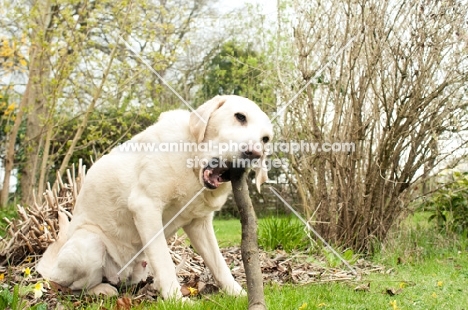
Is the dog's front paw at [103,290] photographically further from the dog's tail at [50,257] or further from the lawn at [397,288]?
the dog's tail at [50,257]

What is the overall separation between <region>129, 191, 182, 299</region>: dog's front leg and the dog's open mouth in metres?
0.40

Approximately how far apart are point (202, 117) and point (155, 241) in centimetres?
90

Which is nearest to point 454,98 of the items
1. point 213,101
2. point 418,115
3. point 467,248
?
point 418,115

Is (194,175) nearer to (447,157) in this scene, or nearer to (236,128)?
(236,128)

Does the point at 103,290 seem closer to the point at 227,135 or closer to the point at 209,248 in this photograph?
the point at 209,248

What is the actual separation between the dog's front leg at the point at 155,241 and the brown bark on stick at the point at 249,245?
58cm

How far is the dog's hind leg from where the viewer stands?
3715mm

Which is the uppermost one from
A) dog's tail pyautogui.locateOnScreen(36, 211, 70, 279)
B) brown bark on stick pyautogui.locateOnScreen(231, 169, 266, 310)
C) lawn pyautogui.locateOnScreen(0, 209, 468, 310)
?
brown bark on stick pyautogui.locateOnScreen(231, 169, 266, 310)

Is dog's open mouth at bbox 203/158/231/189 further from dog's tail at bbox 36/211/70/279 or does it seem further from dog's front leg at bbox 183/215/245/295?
dog's tail at bbox 36/211/70/279

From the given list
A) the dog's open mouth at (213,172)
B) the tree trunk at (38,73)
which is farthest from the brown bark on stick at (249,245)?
the tree trunk at (38,73)

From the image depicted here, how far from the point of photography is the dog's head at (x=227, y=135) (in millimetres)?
3295

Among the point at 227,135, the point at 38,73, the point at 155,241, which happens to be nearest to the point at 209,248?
the point at 155,241

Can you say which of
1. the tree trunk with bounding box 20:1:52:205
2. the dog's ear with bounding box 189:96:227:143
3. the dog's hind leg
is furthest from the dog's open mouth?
the tree trunk with bounding box 20:1:52:205

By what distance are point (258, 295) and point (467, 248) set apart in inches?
174
